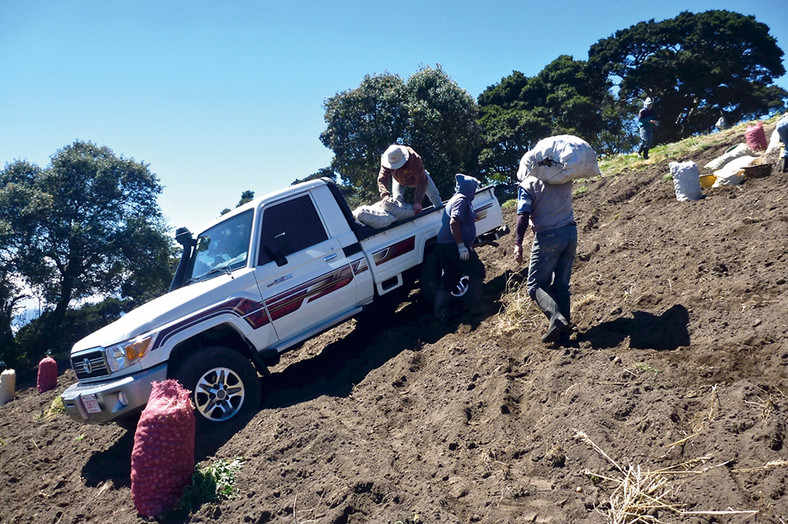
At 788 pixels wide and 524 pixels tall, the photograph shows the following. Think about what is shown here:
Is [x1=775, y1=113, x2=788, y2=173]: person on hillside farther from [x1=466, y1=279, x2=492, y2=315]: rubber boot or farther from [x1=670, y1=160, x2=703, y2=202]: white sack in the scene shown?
[x1=466, y1=279, x2=492, y2=315]: rubber boot

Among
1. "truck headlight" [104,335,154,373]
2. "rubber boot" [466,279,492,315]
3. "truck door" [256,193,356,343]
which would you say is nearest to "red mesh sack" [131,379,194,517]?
"truck headlight" [104,335,154,373]

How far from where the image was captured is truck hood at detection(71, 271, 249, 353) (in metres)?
5.21

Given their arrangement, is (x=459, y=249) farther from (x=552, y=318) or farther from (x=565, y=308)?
(x=552, y=318)

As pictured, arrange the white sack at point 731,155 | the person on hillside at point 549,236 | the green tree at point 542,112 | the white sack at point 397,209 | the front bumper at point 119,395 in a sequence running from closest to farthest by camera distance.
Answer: the front bumper at point 119,395 → the person on hillside at point 549,236 → the white sack at point 397,209 → the white sack at point 731,155 → the green tree at point 542,112

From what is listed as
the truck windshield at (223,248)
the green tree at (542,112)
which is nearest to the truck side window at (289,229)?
the truck windshield at (223,248)

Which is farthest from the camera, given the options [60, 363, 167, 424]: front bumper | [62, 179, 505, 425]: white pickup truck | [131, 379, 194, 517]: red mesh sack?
[62, 179, 505, 425]: white pickup truck

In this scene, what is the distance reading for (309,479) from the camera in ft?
13.1

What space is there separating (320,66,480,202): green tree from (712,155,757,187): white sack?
497 inches

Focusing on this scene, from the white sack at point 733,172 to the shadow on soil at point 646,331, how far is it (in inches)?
185

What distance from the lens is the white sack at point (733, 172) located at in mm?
8852

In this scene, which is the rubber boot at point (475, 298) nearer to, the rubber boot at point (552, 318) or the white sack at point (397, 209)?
the white sack at point (397, 209)

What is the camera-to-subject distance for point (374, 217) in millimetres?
6914

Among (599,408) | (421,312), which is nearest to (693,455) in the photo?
(599,408)

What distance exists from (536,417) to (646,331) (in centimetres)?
159
